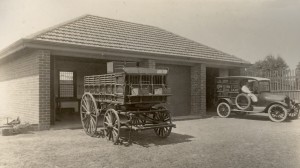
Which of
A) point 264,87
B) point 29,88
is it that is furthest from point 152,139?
point 264,87

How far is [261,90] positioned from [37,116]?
32.3ft

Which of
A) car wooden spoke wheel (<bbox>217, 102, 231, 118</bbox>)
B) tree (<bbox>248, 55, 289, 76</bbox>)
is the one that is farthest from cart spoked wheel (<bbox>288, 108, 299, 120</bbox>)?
tree (<bbox>248, 55, 289, 76</bbox>)

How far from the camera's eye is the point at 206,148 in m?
6.66

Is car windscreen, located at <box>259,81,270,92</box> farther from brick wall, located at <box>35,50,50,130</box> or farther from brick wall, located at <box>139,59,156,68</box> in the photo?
brick wall, located at <box>35,50,50,130</box>

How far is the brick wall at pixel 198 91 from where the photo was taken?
1412 cm

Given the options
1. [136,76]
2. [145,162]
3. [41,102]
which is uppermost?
[136,76]

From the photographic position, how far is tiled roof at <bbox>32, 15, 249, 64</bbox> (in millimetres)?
10688

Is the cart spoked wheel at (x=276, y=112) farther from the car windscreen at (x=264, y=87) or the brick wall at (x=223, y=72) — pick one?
the brick wall at (x=223, y=72)

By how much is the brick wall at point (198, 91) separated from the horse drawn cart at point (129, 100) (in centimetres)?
616

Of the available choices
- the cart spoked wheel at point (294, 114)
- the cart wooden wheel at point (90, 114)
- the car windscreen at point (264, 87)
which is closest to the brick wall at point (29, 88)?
the cart wooden wheel at point (90, 114)

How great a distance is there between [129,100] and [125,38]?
21.2ft

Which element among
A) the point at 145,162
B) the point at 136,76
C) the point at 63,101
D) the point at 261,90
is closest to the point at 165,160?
the point at 145,162

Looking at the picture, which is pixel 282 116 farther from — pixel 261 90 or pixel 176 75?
pixel 176 75

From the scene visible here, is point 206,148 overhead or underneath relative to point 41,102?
underneath
